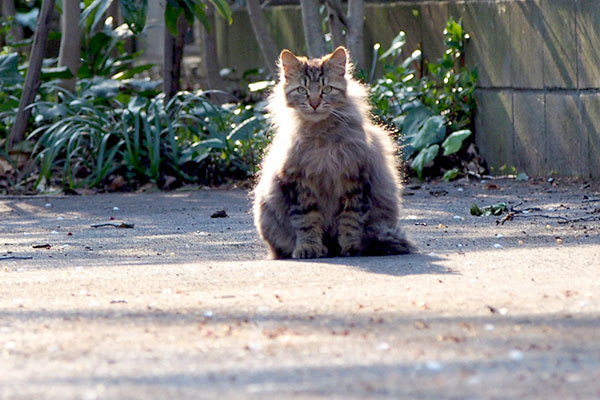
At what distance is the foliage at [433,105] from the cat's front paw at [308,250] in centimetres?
419

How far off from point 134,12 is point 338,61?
12.7ft

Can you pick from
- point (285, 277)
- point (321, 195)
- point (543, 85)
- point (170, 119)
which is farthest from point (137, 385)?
point (170, 119)

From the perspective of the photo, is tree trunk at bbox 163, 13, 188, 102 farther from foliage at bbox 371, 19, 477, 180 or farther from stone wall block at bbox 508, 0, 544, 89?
stone wall block at bbox 508, 0, 544, 89

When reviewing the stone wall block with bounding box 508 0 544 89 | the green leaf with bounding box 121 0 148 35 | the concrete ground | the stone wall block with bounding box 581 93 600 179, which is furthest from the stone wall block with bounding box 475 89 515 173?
the green leaf with bounding box 121 0 148 35

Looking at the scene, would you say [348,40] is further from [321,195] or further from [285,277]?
[285,277]

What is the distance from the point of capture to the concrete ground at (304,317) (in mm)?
2832

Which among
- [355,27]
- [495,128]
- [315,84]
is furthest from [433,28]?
[315,84]

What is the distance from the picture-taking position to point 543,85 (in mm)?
9141

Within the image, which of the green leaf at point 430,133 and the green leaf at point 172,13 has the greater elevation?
the green leaf at point 172,13

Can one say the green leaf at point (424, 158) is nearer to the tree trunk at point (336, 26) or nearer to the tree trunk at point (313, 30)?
the tree trunk at point (313, 30)

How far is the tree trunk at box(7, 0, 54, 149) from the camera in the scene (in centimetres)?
1016

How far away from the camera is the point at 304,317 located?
3752mm

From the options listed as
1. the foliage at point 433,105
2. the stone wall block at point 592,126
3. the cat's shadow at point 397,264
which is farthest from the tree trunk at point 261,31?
the cat's shadow at point 397,264

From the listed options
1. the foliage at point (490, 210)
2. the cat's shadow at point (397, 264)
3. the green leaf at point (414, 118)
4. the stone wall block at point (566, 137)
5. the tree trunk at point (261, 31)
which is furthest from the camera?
the tree trunk at point (261, 31)
